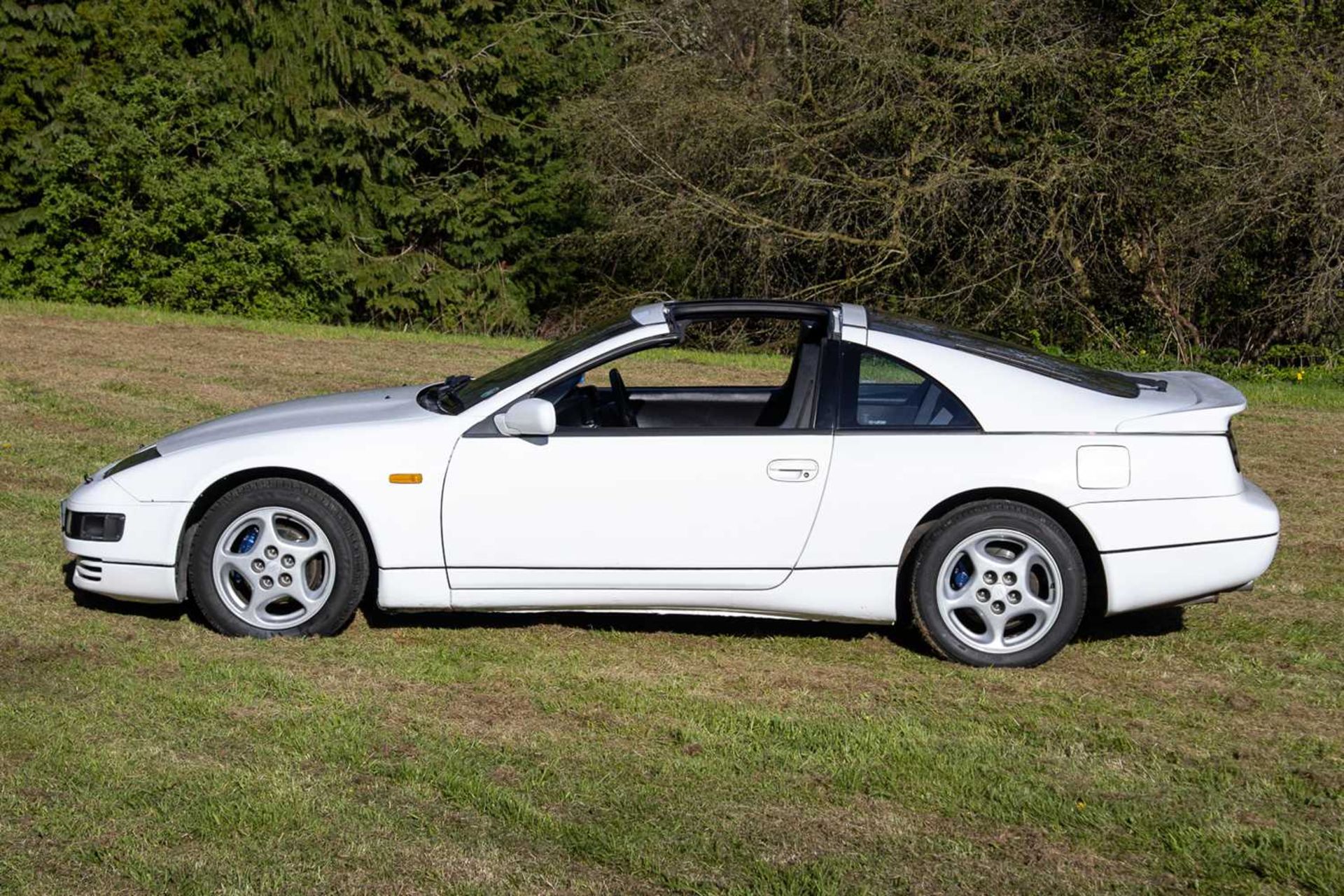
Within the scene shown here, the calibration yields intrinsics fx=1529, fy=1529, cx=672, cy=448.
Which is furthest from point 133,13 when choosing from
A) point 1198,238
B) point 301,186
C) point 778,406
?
point 778,406

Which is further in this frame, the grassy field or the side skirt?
the side skirt

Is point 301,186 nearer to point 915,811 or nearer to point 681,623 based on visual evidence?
point 681,623

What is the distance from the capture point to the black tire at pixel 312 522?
6090 mm

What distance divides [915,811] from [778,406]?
2.34 m

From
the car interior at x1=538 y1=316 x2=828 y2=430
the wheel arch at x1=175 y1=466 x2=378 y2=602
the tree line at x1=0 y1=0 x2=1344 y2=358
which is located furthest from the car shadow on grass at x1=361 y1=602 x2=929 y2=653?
the tree line at x1=0 y1=0 x2=1344 y2=358

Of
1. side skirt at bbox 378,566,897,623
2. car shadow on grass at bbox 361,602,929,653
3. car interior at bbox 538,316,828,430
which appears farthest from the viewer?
car shadow on grass at bbox 361,602,929,653

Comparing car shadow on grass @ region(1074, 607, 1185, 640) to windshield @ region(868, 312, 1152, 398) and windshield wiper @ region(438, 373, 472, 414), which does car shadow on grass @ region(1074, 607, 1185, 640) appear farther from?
windshield wiper @ region(438, 373, 472, 414)

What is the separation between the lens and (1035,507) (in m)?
6.02

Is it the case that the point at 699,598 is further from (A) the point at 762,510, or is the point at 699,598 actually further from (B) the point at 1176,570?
(B) the point at 1176,570

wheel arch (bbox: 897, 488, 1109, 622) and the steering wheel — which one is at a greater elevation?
the steering wheel

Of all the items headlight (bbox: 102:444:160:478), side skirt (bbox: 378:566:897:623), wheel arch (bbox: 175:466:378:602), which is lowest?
side skirt (bbox: 378:566:897:623)

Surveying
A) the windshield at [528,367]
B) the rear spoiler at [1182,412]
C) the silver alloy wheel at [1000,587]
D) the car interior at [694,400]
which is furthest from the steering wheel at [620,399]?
the rear spoiler at [1182,412]

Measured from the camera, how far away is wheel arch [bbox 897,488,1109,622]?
5988mm

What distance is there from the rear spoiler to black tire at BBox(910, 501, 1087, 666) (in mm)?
521
